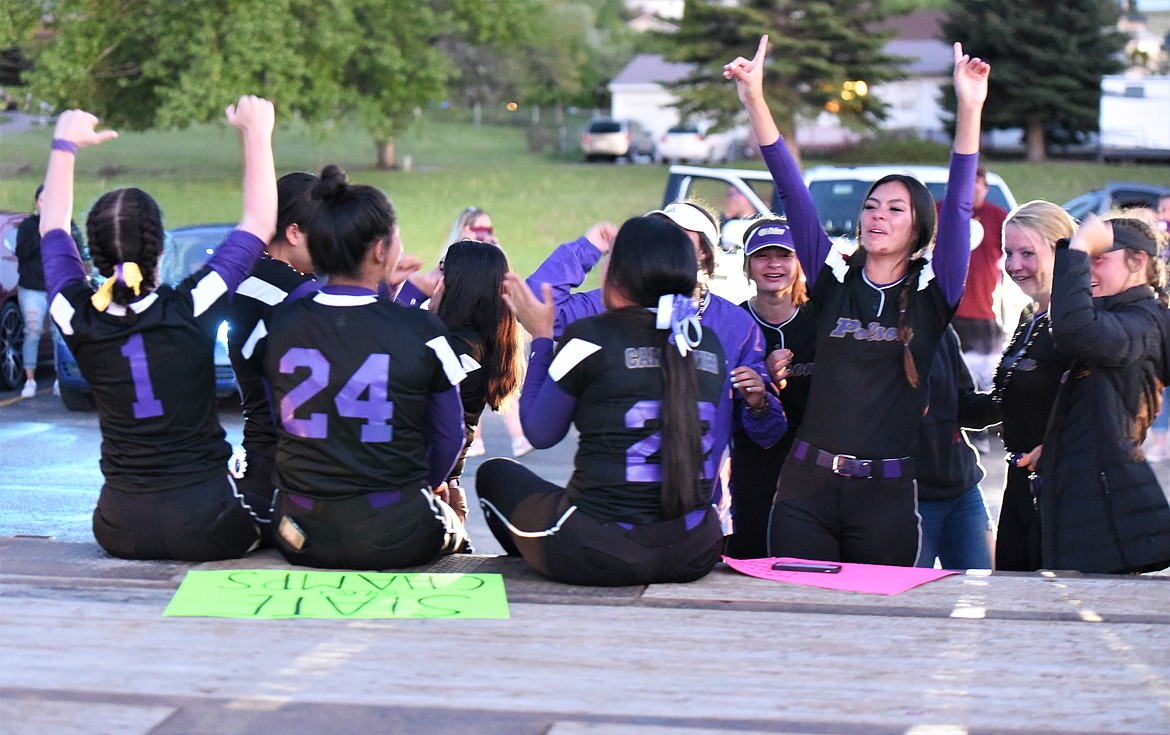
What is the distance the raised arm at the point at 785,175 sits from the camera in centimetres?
462

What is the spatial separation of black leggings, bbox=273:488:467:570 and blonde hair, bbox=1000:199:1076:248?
248 cm

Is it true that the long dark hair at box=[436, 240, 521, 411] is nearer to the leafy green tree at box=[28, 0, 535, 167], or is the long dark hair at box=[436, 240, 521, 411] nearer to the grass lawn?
the grass lawn

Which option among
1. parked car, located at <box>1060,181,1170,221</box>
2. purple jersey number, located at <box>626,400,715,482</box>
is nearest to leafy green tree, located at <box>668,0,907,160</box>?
parked car, located at <box>1060,181,1170,221</box>

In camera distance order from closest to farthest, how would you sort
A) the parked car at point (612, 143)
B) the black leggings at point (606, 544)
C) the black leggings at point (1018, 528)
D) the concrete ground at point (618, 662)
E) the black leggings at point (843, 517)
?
the concrete ground at point (618, 662), the black leggings at point (606, 544), the black leggings at point (843, 517), the black leggings at point (1018, 528), the parked car at point (612, 143)

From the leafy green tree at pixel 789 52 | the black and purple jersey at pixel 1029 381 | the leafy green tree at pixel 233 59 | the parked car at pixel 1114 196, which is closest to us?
the black and purple jersey at pixel 1029 381

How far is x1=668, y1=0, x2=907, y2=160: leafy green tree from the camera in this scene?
42.4 m

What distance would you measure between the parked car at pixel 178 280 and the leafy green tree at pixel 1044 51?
1496 inches

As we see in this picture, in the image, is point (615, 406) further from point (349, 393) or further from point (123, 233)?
point (123, 233)

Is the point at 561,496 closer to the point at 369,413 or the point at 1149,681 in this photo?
the point at 369,413

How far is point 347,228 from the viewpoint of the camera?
432cm

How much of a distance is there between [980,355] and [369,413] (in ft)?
23.4

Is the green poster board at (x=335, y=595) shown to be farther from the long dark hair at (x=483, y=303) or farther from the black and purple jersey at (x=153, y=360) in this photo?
the long dark hair at (x=483, y=303)

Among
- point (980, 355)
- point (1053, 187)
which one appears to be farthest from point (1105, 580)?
point (1053, 187)

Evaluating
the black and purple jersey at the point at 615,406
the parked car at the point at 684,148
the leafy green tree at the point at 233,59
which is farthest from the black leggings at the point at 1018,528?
the parked car at the point at 684,148
